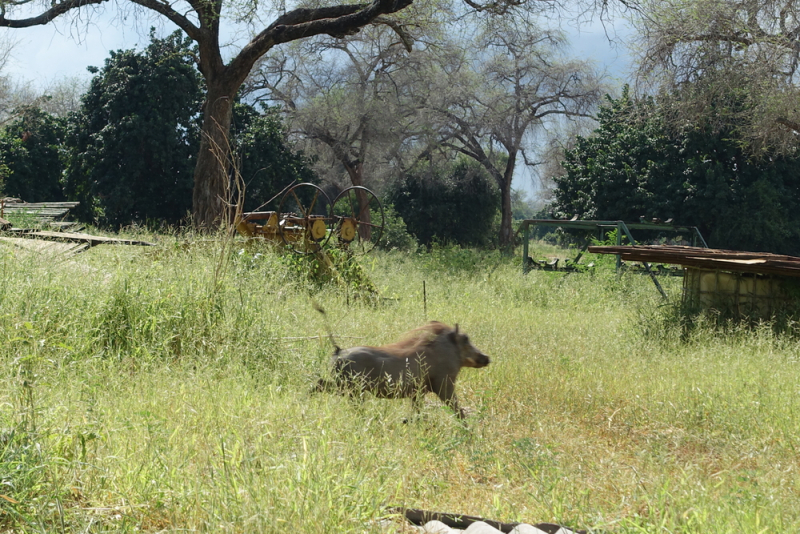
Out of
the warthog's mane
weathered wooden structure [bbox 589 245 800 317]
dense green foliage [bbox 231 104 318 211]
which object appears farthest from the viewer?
dense green foliage [bbox 231 104 318 211]

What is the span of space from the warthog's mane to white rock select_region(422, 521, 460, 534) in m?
1.77

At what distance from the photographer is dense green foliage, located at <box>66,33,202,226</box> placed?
Answer: 71.8 feet

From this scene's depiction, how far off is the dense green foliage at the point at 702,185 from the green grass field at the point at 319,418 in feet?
48.5

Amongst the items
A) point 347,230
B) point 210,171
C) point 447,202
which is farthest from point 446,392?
point 447,202

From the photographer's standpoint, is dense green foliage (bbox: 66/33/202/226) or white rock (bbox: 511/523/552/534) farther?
dense green foliage (bbox: 66/33/202/226)

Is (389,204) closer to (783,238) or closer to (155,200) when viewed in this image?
(155,200)

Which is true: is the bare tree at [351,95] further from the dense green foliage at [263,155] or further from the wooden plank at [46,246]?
the wooden plank at [46,246]

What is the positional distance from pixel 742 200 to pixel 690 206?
1522 millimetres

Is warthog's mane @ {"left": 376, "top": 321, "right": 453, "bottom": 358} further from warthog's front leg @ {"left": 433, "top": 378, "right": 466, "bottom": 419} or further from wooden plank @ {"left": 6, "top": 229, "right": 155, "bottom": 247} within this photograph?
wooden plank @ {"left": 6, "top": 229, "right": 155, "bottom": 247}

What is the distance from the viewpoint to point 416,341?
15.4ft

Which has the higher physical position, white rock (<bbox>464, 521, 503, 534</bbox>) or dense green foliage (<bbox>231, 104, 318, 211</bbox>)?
dense green foliage (<bbox>231, 104, 318, 211</bbox>)

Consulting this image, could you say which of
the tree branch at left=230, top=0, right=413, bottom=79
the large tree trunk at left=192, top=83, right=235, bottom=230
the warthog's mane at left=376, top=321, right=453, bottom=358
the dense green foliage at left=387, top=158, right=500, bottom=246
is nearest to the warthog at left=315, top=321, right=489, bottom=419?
the warthog's mane at left=376, top=321, right=453, bottom=358

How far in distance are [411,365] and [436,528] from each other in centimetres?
178

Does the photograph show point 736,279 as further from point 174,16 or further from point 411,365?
point 174,16
